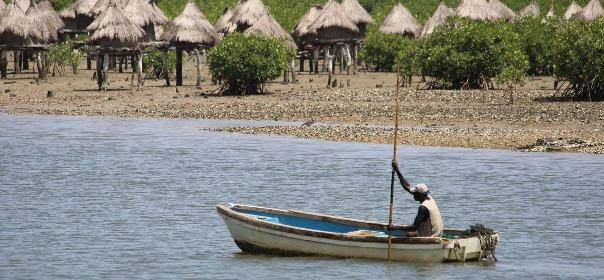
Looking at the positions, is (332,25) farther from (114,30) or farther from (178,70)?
(114,30)

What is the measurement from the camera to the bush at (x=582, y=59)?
39688mm

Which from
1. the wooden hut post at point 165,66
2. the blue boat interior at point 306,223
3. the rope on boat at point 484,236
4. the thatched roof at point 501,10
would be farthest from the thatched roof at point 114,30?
the rope on boat at point 484,236

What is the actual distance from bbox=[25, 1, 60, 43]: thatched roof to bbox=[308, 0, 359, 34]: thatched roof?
12.2 meters

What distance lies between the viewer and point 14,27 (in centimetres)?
5684

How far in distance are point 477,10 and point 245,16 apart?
1274 cm

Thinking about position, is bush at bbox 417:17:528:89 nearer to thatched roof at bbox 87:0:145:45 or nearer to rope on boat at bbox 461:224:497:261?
thatched roof at bbox 87:0:145:45

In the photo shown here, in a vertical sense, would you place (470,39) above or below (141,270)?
above

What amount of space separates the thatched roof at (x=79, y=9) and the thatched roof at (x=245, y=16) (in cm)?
860

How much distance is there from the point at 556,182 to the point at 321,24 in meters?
34.3

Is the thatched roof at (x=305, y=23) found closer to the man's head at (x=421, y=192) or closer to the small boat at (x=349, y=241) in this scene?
the small boat at (x=349, y=241)

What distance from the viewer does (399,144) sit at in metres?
33.9

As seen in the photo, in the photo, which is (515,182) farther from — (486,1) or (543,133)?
(486,1)

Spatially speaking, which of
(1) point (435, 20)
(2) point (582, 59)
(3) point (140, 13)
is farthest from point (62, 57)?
(2) point (582, 59)

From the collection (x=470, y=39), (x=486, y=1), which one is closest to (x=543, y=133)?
(x=470, y=39)
